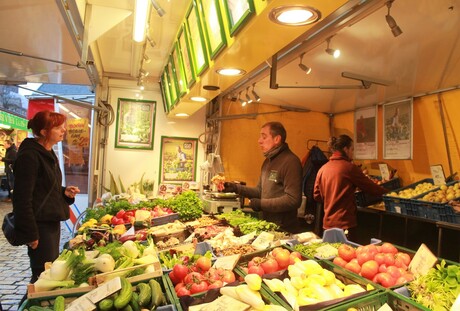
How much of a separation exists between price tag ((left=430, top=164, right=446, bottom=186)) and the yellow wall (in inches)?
10.9

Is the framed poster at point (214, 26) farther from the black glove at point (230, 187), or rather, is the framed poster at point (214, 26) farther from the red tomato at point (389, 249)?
the black glove at point (230, 187)

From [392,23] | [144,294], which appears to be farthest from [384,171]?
[144,294]

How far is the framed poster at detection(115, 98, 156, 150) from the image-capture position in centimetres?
652

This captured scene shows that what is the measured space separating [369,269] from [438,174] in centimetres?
384

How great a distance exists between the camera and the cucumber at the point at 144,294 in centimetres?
169

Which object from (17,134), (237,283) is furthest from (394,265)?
(17,134)

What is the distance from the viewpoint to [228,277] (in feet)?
6.53

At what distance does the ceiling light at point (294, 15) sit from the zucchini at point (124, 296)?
169cm

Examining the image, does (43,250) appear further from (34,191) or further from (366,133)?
(366,133)

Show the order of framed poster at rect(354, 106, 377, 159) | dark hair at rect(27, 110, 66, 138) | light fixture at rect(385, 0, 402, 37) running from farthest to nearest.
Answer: framed poster at rect(354, 106, 377, 159) < dark hair at rect(27, 110, 66, 138) < light fixture at rect(385, 0, 402, 37)

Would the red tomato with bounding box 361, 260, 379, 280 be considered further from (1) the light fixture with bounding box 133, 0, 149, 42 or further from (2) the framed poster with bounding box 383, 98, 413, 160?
(2) the framed poster with bounding box 383, 98, 413, 160

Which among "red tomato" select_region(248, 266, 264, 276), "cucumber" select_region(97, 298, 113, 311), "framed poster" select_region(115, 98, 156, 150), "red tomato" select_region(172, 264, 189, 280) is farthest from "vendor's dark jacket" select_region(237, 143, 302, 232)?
"framed poster" select_region(115, 98, 156, 150)

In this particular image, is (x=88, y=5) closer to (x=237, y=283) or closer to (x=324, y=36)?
(x=324, y=36)

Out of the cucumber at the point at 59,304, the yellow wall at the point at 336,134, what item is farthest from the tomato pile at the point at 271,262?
the yellow wall at the point at 336,134
